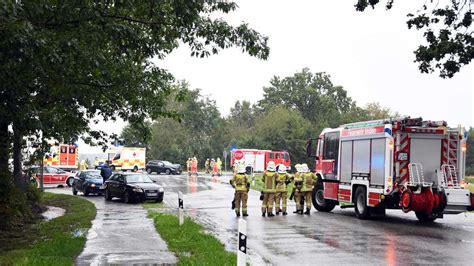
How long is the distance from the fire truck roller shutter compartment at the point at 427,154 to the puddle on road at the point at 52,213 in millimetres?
11560

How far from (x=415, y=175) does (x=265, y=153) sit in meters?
43.9

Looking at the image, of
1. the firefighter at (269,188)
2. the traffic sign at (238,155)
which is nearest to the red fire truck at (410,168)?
the firefighter at (269,188)

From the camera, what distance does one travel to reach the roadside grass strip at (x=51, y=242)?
9738mm

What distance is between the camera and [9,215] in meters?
14.6

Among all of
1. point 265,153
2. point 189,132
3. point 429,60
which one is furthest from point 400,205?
point 189,132

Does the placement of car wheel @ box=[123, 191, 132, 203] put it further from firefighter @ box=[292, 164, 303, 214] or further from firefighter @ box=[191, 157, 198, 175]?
firefighter @ box=[191, 157, 198, 175]

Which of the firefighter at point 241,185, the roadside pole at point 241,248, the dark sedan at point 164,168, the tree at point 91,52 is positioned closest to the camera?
the roadside pole at point 241,248

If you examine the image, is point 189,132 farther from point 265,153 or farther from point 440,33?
point 440,33

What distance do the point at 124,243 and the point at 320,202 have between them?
1060 cm

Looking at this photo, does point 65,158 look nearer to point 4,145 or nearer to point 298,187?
point 298,187

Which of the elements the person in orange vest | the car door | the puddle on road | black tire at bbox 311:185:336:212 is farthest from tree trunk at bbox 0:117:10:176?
the person in orange vest

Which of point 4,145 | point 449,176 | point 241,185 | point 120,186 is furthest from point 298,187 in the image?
point 4,145

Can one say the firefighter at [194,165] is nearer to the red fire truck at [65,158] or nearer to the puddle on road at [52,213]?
the red fire truck at [65,158]

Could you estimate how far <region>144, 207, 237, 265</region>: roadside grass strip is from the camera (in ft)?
31.9
